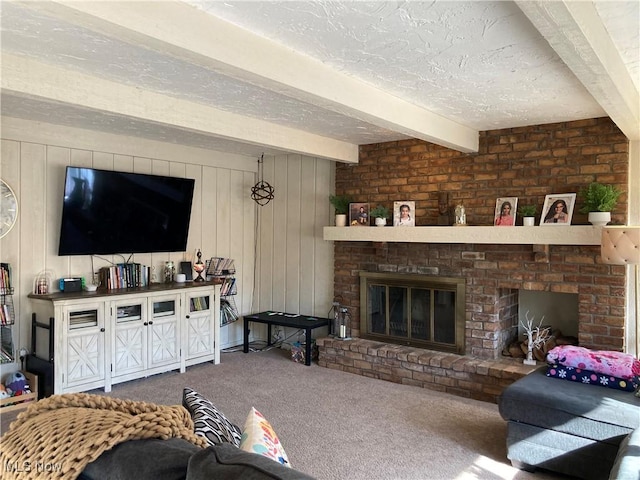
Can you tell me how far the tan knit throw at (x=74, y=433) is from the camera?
45.3 inches

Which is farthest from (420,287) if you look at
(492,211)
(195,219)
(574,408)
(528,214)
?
(195,219)

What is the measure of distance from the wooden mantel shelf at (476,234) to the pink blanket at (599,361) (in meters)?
0.87

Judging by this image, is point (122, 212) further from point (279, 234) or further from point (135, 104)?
point (279, 234)

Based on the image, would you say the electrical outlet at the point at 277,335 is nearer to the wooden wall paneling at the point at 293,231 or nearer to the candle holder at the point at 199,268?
the wooden wall paneling at the point at 293,231

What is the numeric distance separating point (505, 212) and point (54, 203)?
155 inches

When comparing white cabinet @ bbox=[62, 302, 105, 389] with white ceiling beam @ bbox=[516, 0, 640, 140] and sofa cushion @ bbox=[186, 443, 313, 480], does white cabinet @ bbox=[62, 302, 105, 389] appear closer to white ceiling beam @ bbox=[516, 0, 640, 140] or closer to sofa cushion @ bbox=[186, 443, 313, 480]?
sofa cushion @ bbox=[186, 443, 313, 480]

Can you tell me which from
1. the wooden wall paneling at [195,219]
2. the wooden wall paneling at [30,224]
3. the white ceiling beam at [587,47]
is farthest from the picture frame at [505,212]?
the wooden wall paneling at [30,224]

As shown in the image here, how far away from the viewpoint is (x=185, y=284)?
193 inches

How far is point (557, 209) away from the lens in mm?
3920

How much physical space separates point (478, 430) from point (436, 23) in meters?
2.69

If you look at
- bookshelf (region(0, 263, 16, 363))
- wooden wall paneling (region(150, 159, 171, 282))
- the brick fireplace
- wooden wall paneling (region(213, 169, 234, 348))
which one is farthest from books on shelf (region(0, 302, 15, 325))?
the brick fireplace

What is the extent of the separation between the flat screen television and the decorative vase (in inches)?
146

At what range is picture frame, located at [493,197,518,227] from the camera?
4.12m

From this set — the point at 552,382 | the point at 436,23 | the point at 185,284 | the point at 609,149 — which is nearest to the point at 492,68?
the point at 436,23
